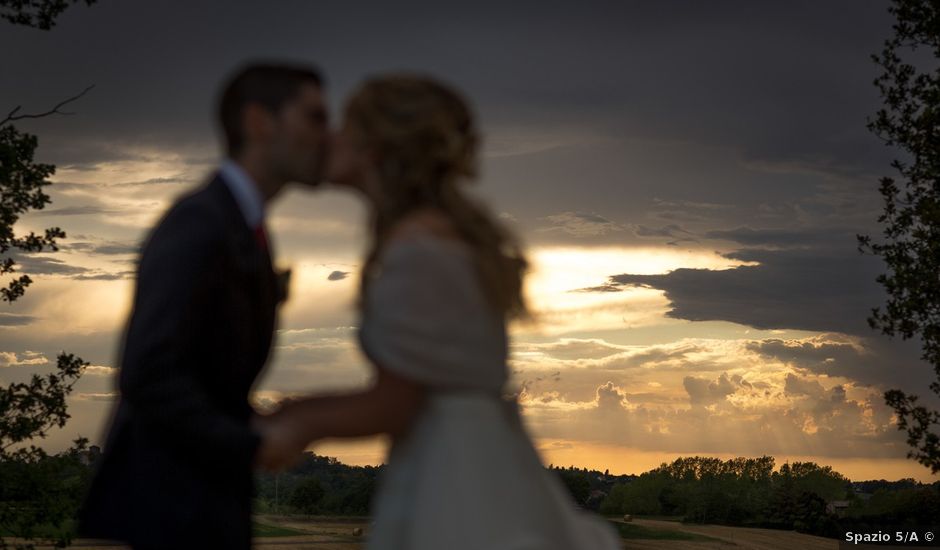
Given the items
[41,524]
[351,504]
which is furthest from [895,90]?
[351,504]

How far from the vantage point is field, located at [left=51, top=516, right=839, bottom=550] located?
2492cm

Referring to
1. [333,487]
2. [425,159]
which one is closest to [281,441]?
[425,159]

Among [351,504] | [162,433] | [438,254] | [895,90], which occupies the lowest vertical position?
[351,504]

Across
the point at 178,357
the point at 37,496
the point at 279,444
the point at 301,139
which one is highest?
the point at 301,139

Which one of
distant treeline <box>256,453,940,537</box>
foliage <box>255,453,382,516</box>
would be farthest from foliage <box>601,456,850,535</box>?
foliage <box>255,453,382,516</box>

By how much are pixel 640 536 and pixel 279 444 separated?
2359 centimetres

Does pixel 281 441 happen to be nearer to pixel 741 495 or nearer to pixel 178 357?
pixel 178 357

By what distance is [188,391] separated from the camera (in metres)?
4.24

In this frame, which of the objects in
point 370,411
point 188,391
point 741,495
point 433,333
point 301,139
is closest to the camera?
point 433,333

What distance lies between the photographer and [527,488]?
13.9 ft

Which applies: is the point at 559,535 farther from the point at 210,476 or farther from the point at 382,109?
the point at 382,109

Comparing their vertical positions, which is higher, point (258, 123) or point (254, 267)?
point (258, 123)

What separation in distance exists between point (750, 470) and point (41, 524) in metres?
20.6

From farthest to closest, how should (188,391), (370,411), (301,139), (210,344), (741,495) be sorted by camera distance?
(741,495) < (301,139) < (210,344) < (188,391) < (370,411)
